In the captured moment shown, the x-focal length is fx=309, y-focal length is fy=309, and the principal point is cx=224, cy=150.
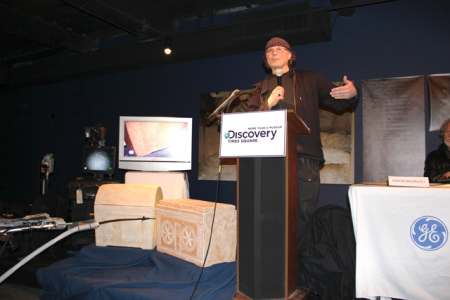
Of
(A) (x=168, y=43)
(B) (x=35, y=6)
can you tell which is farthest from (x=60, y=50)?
(A) (x=168, y=43)

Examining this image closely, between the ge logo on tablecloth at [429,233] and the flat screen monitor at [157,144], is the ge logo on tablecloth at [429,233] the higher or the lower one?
the lower one

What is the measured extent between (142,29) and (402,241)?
4.32 m

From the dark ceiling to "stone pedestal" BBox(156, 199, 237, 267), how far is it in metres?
2.48

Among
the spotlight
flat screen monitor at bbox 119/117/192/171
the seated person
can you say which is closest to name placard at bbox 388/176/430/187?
the seated person

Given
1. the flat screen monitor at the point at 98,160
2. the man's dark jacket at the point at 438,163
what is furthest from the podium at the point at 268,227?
the flat screen monitor at the point at 98,160

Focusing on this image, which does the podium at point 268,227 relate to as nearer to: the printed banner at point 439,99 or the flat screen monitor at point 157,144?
the flat screen monitor at point 157,144

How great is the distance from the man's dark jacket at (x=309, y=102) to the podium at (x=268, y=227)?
30cm

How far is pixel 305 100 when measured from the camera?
2135mm

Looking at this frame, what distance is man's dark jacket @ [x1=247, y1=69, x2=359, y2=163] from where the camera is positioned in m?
2.06

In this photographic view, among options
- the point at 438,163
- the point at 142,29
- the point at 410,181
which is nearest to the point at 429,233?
the point at 410,181

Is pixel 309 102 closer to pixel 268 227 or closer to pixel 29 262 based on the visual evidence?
pixel 268 227

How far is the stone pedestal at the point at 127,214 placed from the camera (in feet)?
8.96

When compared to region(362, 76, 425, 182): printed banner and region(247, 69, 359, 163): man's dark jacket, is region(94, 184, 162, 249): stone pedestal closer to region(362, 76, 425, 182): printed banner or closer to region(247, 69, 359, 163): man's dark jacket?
region(247, 69, 359, 163): man's dark jacket

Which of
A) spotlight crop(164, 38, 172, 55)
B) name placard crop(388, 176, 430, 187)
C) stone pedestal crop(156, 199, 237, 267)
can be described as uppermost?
spotlight crop(164, 38, 172, 55)
